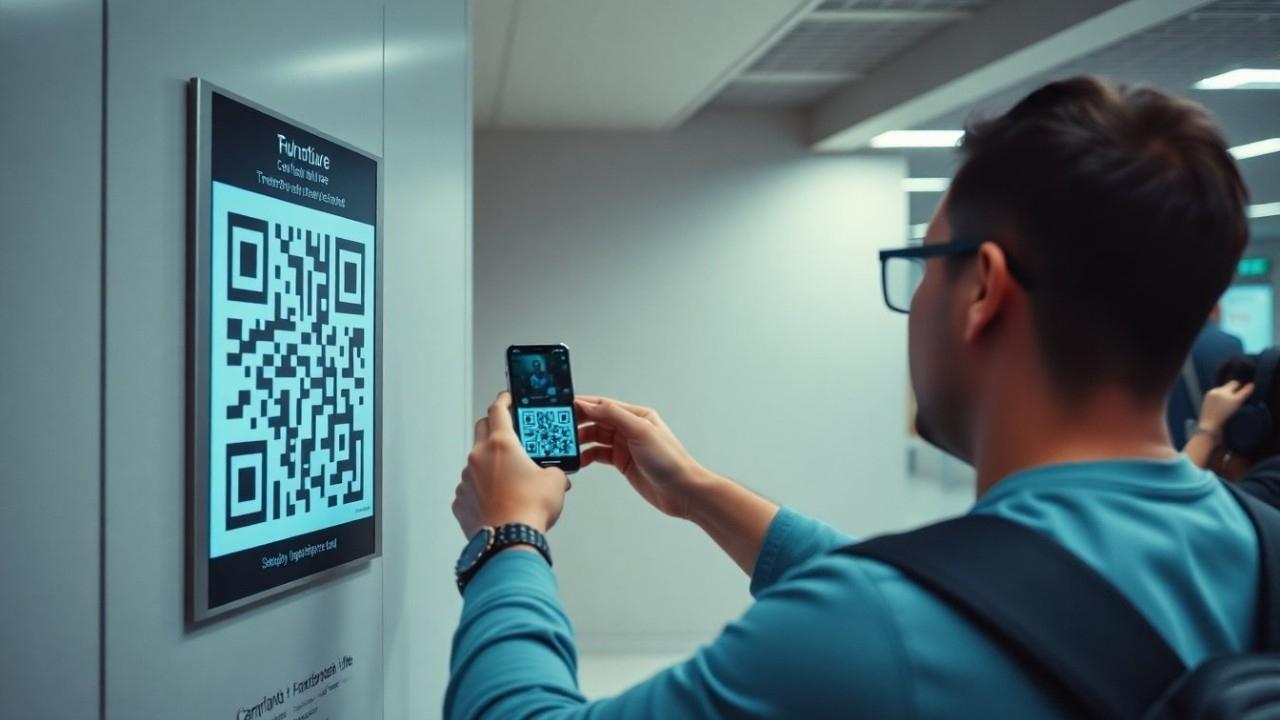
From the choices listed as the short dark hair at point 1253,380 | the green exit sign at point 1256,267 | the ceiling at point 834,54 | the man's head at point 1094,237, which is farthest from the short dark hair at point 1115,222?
the green exit sign at point 1256,267

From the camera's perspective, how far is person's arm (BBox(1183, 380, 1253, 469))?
2.91m

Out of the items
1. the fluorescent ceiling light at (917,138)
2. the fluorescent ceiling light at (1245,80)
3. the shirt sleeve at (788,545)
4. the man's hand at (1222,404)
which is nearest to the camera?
the shirt sleeve at (788,545)

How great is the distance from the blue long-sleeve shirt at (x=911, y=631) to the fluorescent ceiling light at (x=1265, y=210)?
11.4m

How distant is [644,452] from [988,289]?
0.87m

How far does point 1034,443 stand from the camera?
0.93m

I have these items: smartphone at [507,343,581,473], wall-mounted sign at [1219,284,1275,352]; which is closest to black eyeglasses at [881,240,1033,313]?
smartphone at [507,343,581,473]

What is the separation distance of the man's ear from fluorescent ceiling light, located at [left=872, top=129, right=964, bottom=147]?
508cm

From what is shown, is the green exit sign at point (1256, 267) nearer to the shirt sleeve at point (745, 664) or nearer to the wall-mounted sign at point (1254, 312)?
the wall-mounted sign at point (1254, 312)

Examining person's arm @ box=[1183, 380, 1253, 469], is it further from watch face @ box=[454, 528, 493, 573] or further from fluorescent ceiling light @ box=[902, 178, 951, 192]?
fluorescent ceiling light @ box=[902, 178, 951, 192]

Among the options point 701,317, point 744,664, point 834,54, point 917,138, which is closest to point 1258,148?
point 917,138

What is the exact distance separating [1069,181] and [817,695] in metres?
0.48

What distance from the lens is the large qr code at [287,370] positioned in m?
1.37

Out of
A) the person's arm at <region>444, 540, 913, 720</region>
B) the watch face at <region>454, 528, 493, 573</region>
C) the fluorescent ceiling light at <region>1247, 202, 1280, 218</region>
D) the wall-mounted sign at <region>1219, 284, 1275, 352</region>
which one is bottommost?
the person's arm at <region>444, 540, 913, 720</region>

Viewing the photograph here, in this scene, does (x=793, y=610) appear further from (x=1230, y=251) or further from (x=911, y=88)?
(x=911, y=88)
